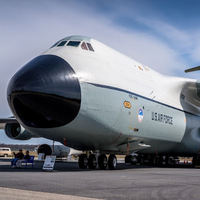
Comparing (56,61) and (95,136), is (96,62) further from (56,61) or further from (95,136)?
(95,136)

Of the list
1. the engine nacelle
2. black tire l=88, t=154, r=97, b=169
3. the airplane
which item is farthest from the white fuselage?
the engine nacelle

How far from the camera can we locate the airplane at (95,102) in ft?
39.7

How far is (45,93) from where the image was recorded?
38.7 feet

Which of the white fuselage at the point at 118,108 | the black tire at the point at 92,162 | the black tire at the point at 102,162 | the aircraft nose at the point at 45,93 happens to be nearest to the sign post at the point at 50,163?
the white fuselage at the point at 118,108

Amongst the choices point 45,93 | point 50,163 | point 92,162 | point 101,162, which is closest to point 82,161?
point 92,162

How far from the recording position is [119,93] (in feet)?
46.5

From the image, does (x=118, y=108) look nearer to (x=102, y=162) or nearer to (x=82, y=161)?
(x=102, y=162)

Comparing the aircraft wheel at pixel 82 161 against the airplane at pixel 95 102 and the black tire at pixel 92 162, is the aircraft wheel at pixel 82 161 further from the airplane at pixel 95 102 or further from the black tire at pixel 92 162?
the black tire at pixel 92 162

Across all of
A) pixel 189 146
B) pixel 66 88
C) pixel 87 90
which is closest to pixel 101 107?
pixel 87 90

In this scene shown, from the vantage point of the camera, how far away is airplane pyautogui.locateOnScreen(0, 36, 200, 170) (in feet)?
39.7

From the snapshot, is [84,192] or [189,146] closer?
[84,192]

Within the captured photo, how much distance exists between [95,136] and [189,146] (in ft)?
28.0

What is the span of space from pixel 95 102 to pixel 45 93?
223 centimetres

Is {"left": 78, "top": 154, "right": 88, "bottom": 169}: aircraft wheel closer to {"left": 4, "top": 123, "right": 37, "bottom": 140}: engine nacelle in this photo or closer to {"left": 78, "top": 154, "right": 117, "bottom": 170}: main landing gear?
{"left": 78, "top": 154, "right": 117, "bottom": 170}: main landing gear
